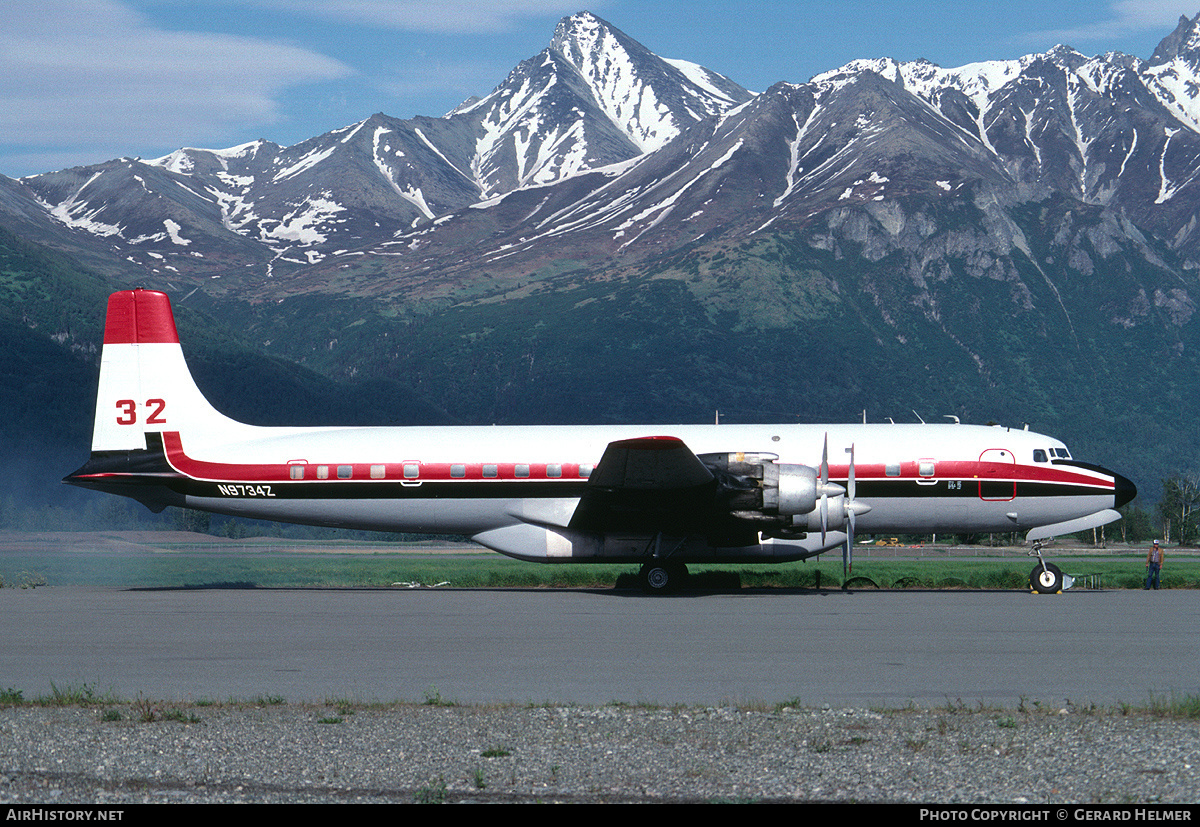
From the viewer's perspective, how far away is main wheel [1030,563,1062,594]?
30.4 m

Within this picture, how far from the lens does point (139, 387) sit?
31438 millimetres

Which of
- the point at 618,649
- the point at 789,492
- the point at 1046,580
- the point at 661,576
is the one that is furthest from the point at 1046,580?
Answer: the point at 618,649

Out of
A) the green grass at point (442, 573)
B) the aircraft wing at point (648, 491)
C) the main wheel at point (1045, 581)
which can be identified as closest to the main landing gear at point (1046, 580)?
the main wheel at point (1045, 581)

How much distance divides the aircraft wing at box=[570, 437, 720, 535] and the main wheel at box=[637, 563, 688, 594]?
97 centimetres

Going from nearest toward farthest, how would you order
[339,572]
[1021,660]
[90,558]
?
[1021,660], [339,572], [90,558]

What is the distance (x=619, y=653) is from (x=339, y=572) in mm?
27590

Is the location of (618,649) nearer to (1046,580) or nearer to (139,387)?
(1046,580)

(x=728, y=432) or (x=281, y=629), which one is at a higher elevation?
(x=728, y=432)

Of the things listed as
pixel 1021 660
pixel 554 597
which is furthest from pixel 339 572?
pixel 1021 660

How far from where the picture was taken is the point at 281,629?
2142 cm

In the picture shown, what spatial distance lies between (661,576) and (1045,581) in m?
10.2

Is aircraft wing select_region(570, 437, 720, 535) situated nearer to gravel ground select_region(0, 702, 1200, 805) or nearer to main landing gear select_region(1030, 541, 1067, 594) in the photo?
main landing gear select_region(1030, 541, 1067, 594)

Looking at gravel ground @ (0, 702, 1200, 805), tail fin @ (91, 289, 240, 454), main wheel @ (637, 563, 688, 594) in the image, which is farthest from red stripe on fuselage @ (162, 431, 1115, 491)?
gravel ground @ (0, 702, 1200, 805)
